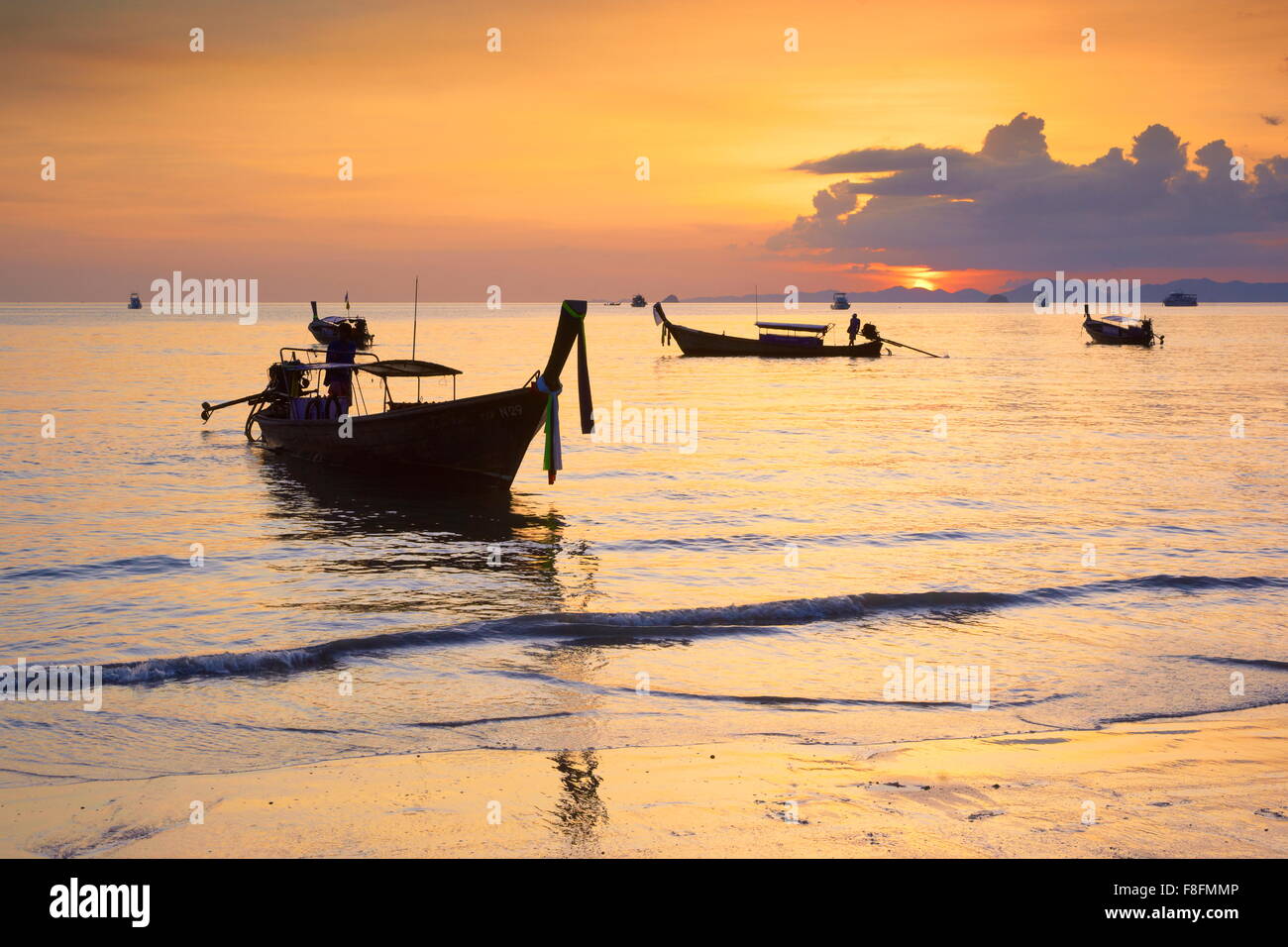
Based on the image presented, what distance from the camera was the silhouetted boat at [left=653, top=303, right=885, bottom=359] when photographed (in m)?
83.2

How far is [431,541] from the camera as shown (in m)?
19.8

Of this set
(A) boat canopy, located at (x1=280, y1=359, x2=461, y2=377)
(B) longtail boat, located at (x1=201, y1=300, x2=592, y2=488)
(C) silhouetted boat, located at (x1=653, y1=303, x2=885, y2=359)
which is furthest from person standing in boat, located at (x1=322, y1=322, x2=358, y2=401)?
(C) silhouetted boat, located at (x1=653, y1=303, x2=885, y2=359)

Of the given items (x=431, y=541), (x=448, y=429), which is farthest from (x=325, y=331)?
(x=431, y=541)

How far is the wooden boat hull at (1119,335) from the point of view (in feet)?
317

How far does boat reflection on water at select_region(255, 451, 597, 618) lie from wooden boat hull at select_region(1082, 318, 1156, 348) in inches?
3460

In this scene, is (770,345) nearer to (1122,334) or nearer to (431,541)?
(1122,334)

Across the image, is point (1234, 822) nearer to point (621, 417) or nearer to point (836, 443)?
point (836, 443)

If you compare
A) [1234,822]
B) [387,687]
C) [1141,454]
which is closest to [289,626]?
[387,687]

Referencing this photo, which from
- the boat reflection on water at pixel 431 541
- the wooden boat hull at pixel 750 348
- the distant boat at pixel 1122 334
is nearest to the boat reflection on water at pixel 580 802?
the boat reflection on water at pixel 431 541

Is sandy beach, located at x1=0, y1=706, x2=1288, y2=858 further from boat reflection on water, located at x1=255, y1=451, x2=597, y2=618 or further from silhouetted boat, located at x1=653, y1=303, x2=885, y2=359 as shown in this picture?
silhouetted boat, located at x1=653, y1=303, x2=885, y2=359

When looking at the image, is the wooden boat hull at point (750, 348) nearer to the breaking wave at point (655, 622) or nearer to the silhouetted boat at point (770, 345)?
the silhouetted boat at point (770, 345)

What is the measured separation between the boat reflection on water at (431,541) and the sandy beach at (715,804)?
6.44 meters
